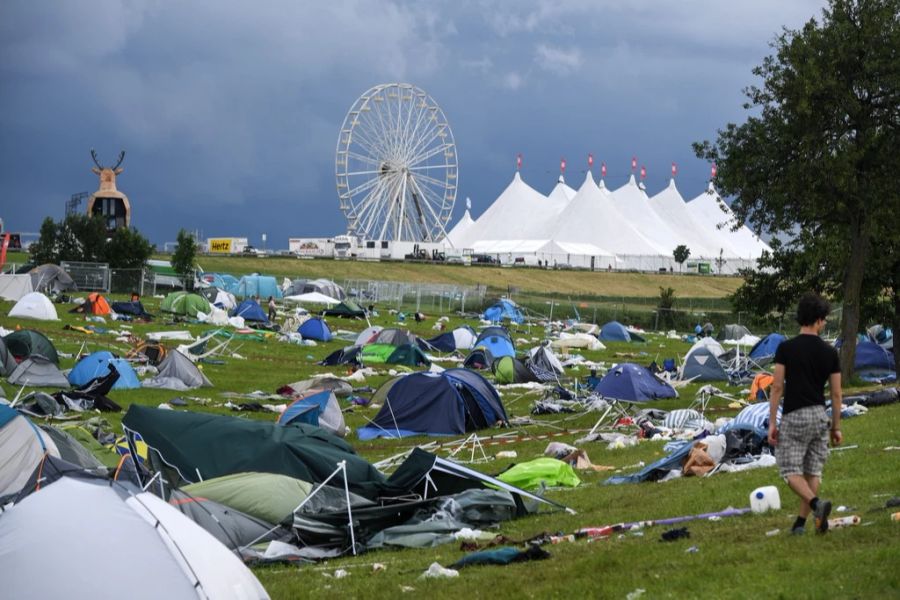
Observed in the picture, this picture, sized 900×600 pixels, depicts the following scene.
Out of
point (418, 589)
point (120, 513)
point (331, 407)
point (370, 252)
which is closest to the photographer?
point (120, 513)

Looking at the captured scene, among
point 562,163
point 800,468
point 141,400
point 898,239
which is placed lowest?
point 141,400

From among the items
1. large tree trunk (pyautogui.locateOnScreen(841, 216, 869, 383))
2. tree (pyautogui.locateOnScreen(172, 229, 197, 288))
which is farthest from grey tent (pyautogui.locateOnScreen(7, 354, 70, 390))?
tree (pyautogui.locateOnScreen(172, 229, 197, 288))

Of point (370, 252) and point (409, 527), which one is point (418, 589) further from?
point (370, 252)

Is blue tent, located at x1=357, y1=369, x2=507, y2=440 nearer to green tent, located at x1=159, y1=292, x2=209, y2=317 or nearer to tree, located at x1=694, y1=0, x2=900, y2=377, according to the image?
tree, located at x1=694, y1=0, x2=900, y2=377

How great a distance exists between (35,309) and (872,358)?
99.6 feet

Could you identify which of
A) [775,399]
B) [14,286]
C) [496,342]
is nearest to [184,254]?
[14,286]

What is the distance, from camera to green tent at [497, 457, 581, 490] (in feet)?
54.6

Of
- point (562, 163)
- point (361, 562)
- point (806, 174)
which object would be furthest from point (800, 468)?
point (562, 163)

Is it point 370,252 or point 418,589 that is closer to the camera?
point 418,589

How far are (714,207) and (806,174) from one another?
4838 inches

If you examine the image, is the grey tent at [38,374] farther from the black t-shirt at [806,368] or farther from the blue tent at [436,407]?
the black t-shirt at [806,368]

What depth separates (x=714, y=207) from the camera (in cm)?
14912

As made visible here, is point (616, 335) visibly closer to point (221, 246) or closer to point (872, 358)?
point (872, 358)

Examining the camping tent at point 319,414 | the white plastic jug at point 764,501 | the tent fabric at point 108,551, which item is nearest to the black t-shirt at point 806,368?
the white plastic jug at point 764,501
